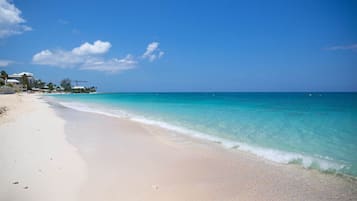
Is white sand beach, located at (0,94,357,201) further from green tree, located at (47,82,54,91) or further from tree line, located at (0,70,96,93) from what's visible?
green tree, located at (47,82,54,91)

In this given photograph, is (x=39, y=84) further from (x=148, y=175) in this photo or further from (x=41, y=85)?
(x=148, y=175)

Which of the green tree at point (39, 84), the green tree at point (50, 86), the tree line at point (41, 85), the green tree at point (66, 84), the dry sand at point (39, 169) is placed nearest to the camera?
the dry sand at point (39, 169)

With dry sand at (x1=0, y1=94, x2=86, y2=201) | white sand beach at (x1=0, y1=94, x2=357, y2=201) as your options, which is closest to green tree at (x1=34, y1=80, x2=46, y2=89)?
dry sand at (x1=0, y1=94, x2=86, y2=201)

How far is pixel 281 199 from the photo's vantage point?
3.29 m

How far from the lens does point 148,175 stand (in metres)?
4.12

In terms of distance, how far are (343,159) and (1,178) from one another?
291 inches

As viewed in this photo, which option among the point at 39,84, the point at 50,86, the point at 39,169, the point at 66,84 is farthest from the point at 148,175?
the point at 66,84

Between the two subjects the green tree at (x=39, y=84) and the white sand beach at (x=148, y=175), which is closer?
the white sand beach at (x=148, y=175)

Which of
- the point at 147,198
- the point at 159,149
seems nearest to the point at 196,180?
the point at 147,198

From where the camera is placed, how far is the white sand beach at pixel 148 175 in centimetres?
336

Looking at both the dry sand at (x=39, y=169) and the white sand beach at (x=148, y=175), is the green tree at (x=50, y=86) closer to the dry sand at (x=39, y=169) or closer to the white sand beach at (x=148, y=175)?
the dry sand at (x=39, y=169)

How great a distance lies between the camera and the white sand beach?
3359 millimetres

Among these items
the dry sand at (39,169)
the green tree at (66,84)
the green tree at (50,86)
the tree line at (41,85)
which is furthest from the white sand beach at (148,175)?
the green tree at (66,84)

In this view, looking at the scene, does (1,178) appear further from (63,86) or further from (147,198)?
(63,86)
